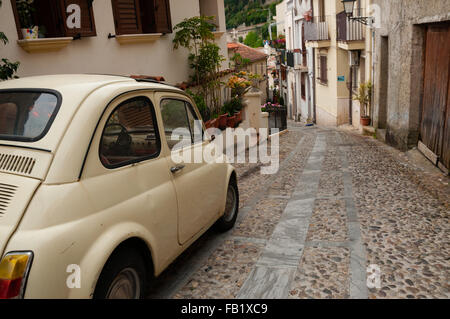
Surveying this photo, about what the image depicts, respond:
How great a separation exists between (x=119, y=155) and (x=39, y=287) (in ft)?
3.57

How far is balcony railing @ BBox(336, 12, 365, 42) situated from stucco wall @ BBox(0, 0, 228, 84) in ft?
26.5

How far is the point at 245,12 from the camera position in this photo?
89.3 meters

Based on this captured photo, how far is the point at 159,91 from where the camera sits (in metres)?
3.45

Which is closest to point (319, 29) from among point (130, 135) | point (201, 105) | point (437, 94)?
point (201, 105)

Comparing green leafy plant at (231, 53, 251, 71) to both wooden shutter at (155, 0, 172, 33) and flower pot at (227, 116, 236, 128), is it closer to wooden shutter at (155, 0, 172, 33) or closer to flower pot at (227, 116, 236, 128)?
flower pot at (227, 116, 236, 128)

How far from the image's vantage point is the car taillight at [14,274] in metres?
2.00

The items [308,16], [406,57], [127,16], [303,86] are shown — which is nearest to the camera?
[127,16]

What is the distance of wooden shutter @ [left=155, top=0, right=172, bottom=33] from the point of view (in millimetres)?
7988

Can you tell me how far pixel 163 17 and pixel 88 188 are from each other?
259 inches

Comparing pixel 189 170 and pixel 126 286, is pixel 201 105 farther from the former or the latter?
pixel 126 286

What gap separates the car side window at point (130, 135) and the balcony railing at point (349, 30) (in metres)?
13.3

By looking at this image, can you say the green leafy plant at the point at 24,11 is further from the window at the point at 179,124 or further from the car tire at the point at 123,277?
the car tire at the point at 123,277

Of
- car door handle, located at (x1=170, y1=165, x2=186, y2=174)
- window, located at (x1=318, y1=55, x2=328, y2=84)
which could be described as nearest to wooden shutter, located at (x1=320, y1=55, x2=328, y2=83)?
window, located at (x1=318, y1=55, x2=328, y2=84)
